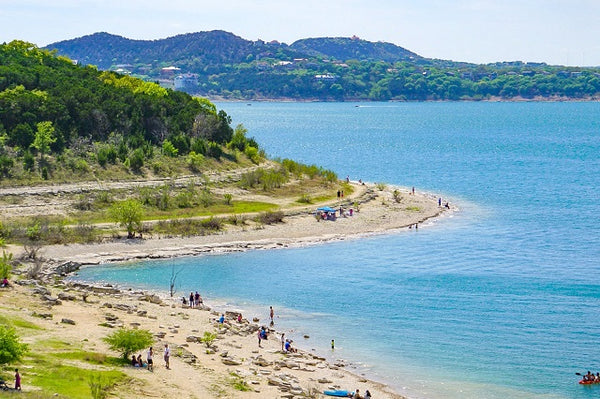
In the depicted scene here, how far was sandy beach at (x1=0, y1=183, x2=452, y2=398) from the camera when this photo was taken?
38812 millimetres

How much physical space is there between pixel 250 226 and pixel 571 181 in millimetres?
Result: 60874

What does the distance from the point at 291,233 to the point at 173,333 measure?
3329 centimetres

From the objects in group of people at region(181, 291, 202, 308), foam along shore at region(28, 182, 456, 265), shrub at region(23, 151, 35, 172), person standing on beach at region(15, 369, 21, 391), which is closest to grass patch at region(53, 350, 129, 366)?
person standing on beach at region(15, 369, 21, 391)

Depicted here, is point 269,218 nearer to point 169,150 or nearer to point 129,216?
point 129,216

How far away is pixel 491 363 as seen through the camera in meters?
46.0

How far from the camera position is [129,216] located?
74188 mm

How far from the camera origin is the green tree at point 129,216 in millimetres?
74000

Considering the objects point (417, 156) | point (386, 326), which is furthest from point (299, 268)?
point (417, 156)

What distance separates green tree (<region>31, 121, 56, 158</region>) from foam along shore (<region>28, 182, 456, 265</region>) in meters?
22.2

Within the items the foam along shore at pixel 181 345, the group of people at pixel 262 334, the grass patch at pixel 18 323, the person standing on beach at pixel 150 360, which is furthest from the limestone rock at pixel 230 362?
the grass patch at pixel 18 323

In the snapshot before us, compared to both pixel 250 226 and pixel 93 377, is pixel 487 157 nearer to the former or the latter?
pixel 250 226

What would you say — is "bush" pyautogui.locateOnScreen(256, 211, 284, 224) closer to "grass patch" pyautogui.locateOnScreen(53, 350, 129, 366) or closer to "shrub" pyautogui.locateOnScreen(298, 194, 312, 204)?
"shrub" pyautogui.locateOnScreen(298, 194, 312, 204)

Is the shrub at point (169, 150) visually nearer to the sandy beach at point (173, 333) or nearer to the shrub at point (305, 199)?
the shrub at point (305, 199)

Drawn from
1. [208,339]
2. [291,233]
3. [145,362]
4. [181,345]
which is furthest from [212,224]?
[145,362]
